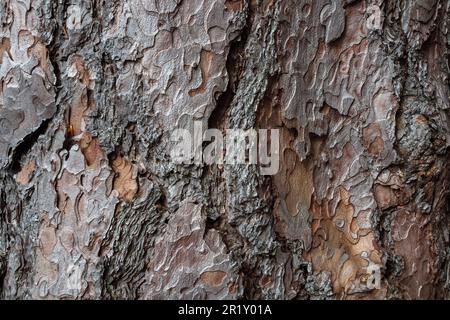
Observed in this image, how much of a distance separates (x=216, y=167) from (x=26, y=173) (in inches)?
13.9

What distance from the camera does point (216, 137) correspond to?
99 centimetres

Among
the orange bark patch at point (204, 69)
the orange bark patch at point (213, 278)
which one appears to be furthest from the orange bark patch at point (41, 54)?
the orange bark patch at point (213, 278)

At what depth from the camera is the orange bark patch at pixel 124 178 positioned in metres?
0.99

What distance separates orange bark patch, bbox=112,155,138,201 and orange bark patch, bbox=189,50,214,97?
17cm

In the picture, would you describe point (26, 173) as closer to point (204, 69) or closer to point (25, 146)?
point (25, 146)

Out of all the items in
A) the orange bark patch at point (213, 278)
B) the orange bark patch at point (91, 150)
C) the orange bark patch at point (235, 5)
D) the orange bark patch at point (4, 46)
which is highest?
the orange bark patch at point (235, 5)

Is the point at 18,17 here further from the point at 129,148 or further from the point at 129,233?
the point at 129,233

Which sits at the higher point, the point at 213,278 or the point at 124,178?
the point at 124,178

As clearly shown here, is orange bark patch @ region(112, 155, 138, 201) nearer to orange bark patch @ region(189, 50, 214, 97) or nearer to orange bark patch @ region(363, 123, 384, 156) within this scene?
orange bark patch @ region(189, 50, 214, 97)

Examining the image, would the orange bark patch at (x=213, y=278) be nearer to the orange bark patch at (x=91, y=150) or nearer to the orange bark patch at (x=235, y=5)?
the orange bark patch at (x=91, y=150)

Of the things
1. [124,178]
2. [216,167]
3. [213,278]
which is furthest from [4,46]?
[213,278]

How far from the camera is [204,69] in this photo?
97cm

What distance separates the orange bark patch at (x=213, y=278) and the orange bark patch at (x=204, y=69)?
317mm

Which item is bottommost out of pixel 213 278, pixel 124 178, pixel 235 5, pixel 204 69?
pixel 213 278
